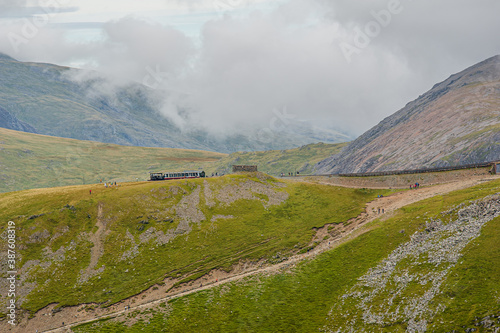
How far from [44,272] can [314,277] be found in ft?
242

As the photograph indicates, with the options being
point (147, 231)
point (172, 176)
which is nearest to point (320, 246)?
point (147, 231)

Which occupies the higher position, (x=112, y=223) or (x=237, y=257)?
(x=112, y=223)

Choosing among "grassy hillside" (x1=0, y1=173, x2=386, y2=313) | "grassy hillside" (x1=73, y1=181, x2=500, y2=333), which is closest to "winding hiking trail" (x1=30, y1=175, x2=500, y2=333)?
"grassy hillside" (x1=73, y1=181, x2=500, y2=333)

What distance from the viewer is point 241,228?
130250 mm

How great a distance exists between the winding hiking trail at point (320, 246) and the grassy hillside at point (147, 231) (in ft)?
12.0

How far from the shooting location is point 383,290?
3285 inches

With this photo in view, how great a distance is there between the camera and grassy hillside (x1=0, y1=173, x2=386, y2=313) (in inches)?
4117

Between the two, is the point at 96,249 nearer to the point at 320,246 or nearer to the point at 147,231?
the point at 147,231

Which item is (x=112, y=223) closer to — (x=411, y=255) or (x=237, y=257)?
(x=237, y=257)

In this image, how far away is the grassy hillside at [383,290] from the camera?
236 ft

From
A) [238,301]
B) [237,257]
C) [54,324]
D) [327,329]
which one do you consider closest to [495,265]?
[327,329]
